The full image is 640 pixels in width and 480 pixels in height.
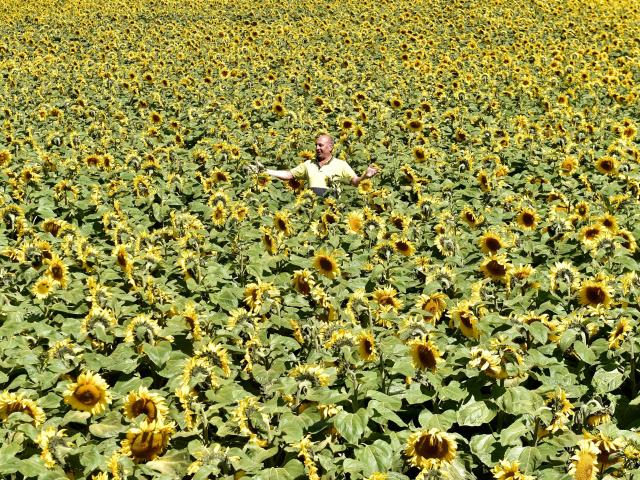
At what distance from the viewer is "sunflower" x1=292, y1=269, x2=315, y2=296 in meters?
5.07

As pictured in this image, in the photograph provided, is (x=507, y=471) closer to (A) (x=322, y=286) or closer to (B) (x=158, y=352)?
(B) (x=158, y=352)

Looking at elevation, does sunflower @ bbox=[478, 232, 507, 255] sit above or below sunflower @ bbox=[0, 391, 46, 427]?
above

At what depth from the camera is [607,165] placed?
7945 millimetres

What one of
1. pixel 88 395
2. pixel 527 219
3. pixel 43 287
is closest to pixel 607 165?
pixel 527 219

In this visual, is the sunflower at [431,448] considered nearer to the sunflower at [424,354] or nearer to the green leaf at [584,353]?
the sunflower at [424,354]

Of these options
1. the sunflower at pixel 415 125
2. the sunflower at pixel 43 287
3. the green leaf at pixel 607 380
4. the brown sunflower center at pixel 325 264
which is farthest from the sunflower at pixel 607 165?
the sunflower at pixel 43 287

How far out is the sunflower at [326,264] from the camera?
17.0 feet

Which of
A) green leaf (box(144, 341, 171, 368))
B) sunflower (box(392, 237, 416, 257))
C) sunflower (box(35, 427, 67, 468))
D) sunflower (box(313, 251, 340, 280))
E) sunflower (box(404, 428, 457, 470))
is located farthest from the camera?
sunflower (box(392, 237, 416, 257))

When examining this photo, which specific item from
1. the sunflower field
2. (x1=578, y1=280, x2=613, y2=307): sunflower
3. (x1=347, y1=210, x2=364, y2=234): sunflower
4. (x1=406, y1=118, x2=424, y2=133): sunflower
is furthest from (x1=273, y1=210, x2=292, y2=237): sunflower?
(x1=406, y1=118, x2=424, y2=133): sunflower

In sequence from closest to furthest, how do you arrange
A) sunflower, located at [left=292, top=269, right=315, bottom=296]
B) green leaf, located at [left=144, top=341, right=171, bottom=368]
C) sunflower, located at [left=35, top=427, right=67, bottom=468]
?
1. sunflower, located at [left=35, top=427, right=67, bottom=468]
2. green leaf, located at [left=144, top=341, right=171, bottom=368]
3. sunflower, located at [left=292, top=269, right=315, bottom=296]

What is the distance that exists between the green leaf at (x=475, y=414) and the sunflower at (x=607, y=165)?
5.35 metres

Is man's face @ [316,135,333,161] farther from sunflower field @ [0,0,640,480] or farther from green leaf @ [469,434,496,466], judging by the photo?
green leaf @ [469,434,496,466]

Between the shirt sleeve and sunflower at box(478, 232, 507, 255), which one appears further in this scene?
the shirt sleeve

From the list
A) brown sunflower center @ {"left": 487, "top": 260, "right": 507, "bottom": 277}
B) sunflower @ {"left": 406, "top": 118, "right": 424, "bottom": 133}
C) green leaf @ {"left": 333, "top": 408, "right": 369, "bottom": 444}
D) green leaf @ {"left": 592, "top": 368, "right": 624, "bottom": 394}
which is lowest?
sunflower @ {"left": 406, "top": 118, "right": 424, "bottom": 133}
